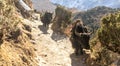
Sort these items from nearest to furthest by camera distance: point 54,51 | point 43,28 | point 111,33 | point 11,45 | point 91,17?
point 11,45 < point 111,33 < point 54,51 < point 43,28 < point 91,17

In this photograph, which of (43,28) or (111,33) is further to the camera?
(43,28)

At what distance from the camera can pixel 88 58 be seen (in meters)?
28.9

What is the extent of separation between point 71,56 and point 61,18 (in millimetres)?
15774

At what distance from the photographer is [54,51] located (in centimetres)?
3222

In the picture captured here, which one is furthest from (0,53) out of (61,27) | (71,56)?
(61,27)

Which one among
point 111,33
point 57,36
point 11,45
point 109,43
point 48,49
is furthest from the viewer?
point 57,36

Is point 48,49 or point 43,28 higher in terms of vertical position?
point 43,28

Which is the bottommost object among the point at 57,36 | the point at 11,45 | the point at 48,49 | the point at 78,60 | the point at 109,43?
the point at 78,60

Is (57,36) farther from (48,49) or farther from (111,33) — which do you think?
(111,33)

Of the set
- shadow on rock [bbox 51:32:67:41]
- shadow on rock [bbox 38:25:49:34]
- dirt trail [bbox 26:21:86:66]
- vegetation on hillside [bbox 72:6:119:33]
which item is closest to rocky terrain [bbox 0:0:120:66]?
dirt trail [bbox 26:21:86:66]

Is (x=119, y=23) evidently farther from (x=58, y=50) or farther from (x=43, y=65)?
(x=58, y=50)

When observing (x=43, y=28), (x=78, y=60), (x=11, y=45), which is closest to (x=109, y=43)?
(x=78, y=60)

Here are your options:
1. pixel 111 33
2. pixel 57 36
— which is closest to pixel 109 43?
pixel 111 33

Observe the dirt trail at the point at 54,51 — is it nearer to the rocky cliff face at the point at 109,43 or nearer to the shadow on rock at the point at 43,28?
the shadow on rock at the point at 43,28
